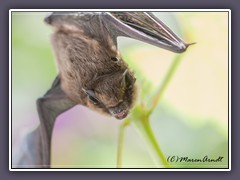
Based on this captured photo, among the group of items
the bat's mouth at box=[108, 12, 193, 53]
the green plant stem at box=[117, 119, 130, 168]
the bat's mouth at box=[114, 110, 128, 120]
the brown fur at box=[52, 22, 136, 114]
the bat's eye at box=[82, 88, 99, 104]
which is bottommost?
the green plant stem at box=[117, 119, 130, 168]

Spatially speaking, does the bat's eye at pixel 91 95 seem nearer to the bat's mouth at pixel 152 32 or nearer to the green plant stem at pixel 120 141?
the green plant stem at pixel 120 141

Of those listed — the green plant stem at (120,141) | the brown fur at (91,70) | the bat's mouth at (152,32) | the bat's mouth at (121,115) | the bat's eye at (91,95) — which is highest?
the bat's mouth at (152,32)

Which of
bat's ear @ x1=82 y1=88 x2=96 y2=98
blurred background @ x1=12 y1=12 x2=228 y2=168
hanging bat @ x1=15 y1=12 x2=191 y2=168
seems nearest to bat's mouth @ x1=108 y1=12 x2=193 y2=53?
hanging bat @ x1=15 y1=12 x2=191 y2=168

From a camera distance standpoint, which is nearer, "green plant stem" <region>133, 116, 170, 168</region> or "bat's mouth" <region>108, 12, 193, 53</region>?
"bat's mouth" <region>108, 12, 193, 53</region>

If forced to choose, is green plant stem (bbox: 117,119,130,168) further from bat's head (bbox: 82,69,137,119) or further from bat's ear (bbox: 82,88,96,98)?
bat's ear (bbox: 82,88,96,98)

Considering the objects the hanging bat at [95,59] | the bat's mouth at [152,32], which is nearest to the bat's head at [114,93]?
the hanging bat at [95,59]

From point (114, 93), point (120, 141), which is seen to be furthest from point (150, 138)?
point (114, 93)
